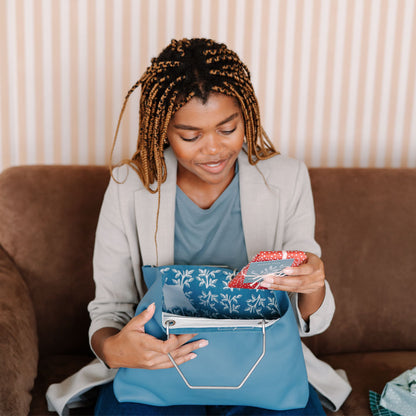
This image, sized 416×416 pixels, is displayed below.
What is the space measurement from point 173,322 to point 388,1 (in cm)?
141

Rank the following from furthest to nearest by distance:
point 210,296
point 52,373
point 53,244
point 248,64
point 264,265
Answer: point 248,64 → point 53,244 → point 52,373 → point 210,296 → point 264,265

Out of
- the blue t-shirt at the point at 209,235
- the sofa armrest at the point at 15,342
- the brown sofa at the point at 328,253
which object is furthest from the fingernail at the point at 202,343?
the brown sofa at the point at 328,253

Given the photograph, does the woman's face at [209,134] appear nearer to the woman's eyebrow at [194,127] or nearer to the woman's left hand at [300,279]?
the woman's eyebrow at [194,127]

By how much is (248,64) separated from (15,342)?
45.9 inches

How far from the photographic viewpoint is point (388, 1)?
1.86m

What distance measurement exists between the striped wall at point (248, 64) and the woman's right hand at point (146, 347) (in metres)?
0.92

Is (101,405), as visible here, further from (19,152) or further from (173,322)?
(19,152)

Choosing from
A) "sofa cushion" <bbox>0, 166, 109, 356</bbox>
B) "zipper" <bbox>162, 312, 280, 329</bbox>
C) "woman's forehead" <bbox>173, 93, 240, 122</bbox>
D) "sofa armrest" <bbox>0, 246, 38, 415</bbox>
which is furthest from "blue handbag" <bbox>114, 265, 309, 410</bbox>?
"sofa cushion" <bbox>0, 166, 109, 356</bbox>

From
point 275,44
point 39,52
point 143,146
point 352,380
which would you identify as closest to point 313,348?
point 352,380

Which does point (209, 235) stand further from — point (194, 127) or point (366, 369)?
point (366, 369)

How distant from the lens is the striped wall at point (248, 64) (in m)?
1.81

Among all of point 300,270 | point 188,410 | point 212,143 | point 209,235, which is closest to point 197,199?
point 209,235

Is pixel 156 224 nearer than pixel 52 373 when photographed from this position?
Yes

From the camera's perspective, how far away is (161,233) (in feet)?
4.41
